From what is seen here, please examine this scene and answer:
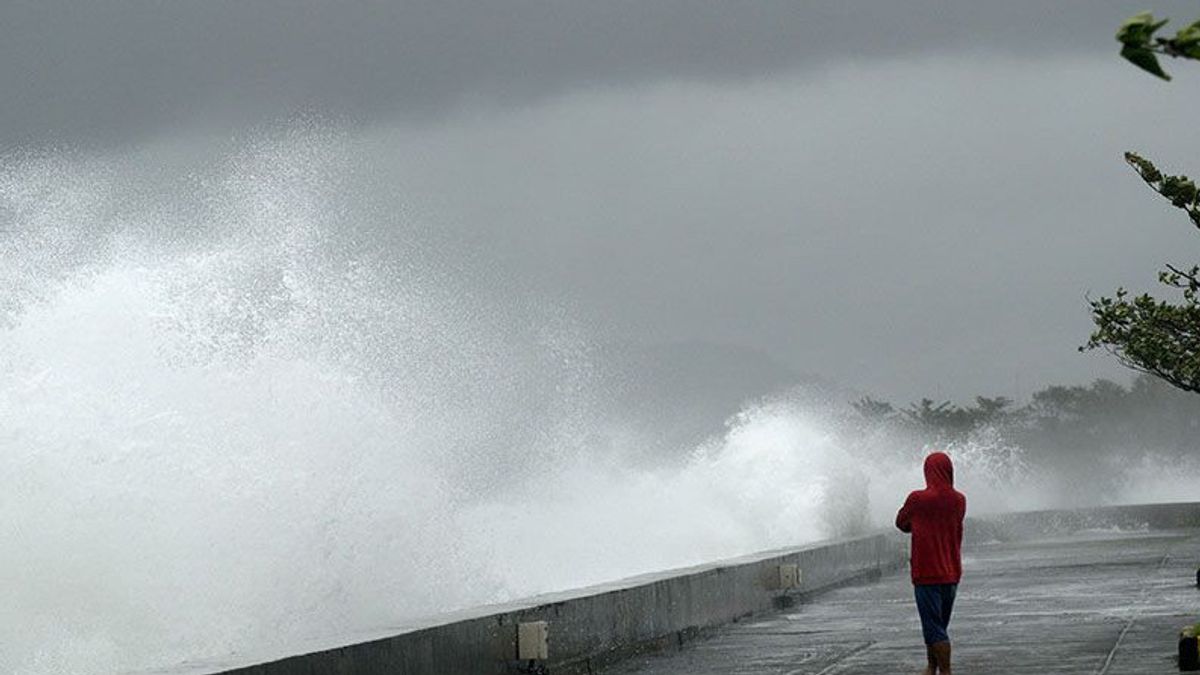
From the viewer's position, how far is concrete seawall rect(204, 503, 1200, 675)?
37.3ft

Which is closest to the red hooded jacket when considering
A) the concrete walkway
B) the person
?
the person

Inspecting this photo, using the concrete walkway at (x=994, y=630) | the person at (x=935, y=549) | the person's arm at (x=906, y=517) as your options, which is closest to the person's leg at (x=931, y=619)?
the person at (x=935, y=549)

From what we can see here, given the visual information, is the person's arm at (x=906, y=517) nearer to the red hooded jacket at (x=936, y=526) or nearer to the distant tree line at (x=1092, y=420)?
the red hooded jacket at (x=936, y=526)

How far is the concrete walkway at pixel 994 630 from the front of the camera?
1464cm

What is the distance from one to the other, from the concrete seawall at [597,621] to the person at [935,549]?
8.21ft

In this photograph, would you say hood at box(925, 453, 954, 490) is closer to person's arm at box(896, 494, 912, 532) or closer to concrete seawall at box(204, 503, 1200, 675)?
person's arm at box(896, 494, 912, 532)

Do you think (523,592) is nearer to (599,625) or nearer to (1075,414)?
(599,625)

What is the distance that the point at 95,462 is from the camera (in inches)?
839

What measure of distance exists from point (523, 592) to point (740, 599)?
1253 centimetres

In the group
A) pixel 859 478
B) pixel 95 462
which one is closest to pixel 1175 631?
pixel 95 462

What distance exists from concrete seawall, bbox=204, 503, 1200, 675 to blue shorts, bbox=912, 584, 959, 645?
2495 millimetres

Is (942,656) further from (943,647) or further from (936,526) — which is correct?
(936,526)

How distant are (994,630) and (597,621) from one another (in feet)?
12.6

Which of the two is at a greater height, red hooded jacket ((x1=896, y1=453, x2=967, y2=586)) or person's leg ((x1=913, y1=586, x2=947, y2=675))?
red hooded jacket ((x1=896, y1=453, x2=967, y2=586))
